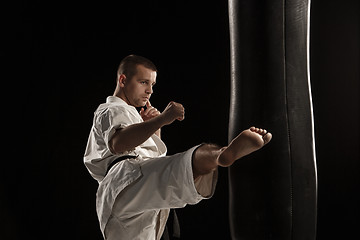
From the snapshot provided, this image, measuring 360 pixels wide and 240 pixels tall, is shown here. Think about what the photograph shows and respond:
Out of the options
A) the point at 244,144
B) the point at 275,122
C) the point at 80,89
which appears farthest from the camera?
the point at 80,89

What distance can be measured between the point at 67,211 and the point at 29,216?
214 millimetres

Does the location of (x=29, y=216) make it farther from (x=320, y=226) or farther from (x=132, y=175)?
(x=320, y=226)

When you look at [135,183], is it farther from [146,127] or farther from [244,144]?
[244,144]

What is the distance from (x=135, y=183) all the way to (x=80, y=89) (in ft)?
4.51

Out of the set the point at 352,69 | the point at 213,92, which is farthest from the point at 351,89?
the point at 213,92

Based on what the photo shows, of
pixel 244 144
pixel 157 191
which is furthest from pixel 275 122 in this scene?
pixel 157 191

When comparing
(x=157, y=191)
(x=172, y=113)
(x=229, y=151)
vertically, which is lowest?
(x=157, y=191)

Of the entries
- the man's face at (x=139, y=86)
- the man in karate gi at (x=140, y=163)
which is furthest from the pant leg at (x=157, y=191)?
the man's face at (x=139, y=86)

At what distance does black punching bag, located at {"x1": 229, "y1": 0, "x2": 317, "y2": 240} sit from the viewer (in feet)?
4.58

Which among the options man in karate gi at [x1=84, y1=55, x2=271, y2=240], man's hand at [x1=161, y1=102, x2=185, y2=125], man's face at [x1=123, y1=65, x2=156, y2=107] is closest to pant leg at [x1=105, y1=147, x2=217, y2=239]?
man in karate gi at [x1=84, y1=55, x2=271, y2=240]

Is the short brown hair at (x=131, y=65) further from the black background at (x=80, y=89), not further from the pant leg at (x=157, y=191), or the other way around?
the black background at (x=80, y=89)

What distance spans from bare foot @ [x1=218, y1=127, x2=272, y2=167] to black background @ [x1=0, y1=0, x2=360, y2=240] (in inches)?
54.5

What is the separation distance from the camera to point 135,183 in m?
1.53

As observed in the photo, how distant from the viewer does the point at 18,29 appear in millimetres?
2639
